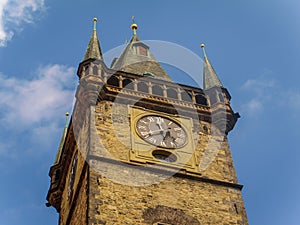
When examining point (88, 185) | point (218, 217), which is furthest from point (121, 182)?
point (218, 217)

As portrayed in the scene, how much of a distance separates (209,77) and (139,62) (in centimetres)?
316

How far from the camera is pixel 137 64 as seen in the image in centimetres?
2767

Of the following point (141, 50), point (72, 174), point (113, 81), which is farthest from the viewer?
point (141, 50)

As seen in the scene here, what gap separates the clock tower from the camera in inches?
787

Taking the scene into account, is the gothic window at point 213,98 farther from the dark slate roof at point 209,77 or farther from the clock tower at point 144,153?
the dark slate roof at point 209,77

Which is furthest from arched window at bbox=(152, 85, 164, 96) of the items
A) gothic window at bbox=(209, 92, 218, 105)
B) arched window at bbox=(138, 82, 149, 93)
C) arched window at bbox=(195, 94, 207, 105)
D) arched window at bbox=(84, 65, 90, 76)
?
arched window at bbox=(84, 65, 90, 76)

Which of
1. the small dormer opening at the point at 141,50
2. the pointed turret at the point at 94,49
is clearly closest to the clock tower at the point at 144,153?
the pointed turret at the point at 94,49

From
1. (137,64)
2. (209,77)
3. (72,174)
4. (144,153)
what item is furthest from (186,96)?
(72,174)

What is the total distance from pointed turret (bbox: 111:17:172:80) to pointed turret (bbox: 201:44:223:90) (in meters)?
1.51

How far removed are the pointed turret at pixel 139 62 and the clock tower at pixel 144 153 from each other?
89 mm

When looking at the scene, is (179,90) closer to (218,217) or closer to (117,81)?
(117,81)

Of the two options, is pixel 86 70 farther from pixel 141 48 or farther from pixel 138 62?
pixel 141 48

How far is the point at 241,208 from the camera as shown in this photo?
2105cm

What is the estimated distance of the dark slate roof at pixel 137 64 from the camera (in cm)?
2703
